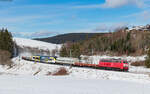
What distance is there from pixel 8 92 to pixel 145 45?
8258 cm

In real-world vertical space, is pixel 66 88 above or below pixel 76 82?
above

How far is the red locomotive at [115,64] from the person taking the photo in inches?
1652

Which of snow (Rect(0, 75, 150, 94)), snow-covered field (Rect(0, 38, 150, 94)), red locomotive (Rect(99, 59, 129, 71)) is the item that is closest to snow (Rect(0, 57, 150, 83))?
snow-covered field (Rect(0, 38, 150, 94))

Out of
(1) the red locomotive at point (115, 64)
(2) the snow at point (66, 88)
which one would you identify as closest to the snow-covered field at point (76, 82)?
(2) the snow at point (66, 88)

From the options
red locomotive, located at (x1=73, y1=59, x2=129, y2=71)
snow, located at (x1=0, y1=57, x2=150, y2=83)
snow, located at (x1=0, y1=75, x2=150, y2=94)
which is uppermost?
red locomotive, located at (x1=73, y1=59, x2=129, y2=71)

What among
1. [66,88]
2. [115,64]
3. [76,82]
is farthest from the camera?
[115,64]

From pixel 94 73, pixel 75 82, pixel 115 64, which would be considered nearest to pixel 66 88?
pixel 75 82

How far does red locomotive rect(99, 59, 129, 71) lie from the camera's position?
41969 millimetres

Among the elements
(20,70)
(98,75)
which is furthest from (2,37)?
(98,75)

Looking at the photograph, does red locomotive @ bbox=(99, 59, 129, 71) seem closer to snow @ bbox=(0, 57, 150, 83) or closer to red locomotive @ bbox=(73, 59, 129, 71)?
red locomotive @ bbox=(73, 59, 129, 71)

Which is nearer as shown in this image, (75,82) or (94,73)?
(75,82)

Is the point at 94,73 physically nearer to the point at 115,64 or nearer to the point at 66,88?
the point at 115,64

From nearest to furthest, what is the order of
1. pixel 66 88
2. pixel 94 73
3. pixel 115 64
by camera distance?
pixel 66 88 < pixel 94 73 < pixel 115 64

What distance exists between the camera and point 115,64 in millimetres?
43500
